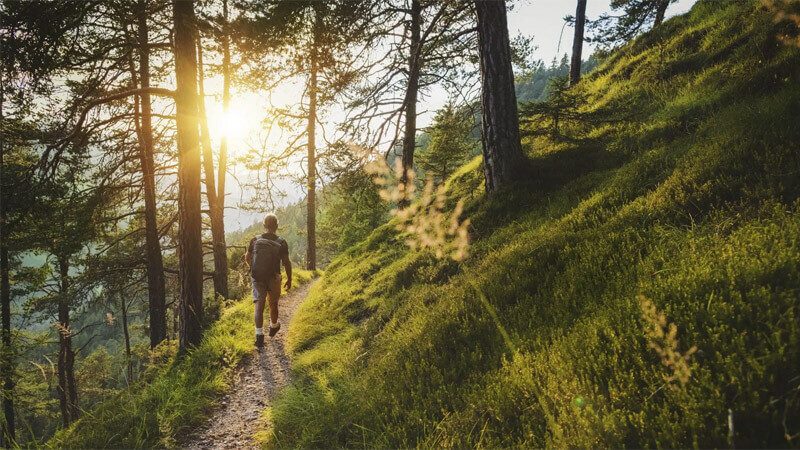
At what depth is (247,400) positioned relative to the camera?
6.08m

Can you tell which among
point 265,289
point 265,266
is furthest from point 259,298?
point 265,266

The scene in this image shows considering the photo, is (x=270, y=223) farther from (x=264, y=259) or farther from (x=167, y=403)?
(x=167, y=403)

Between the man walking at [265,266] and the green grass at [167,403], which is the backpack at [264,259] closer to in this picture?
the man walking at [265,266]

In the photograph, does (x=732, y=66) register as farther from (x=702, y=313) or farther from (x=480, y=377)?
(x=480, y=377)

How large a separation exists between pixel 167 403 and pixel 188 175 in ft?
14.6

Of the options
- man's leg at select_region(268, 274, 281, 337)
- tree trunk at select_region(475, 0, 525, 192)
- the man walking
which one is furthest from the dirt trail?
tree trunk at select_region(475, 0, 525, 192)

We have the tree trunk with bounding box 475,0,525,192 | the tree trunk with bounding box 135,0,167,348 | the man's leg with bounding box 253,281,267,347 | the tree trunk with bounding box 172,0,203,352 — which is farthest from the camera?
the tree trunk with bounding box 135,0,167,348

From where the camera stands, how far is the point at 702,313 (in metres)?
2.78

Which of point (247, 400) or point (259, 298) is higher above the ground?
point (259, 298)

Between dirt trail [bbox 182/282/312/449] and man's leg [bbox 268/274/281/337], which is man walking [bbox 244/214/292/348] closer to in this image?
man's leg [bbox 268/274/281/337]

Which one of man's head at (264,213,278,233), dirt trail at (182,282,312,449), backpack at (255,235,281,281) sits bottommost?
dirt trail at (182,282,312,449)

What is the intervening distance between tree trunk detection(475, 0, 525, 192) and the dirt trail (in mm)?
5380

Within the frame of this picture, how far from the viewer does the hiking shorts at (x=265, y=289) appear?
25.9ft

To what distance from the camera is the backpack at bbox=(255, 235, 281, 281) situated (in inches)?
311
